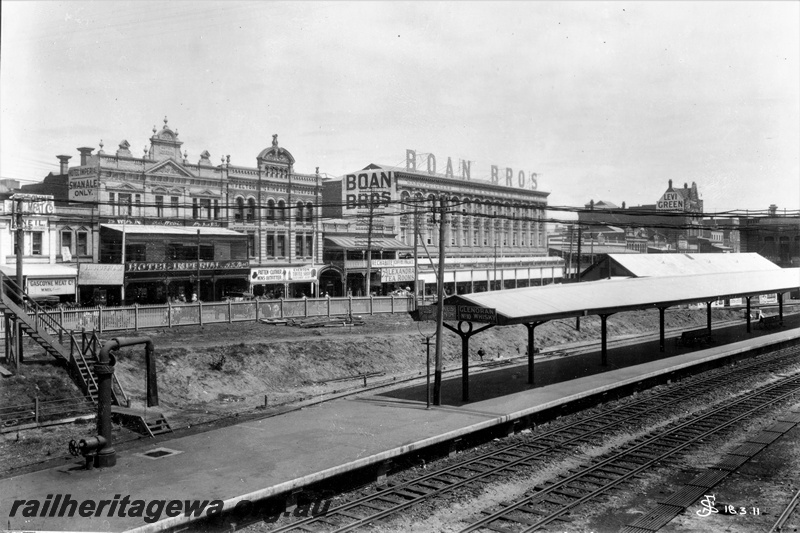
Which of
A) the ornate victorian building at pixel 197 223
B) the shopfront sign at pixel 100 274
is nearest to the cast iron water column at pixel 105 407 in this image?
the ornate victorian building at pixel 197 223

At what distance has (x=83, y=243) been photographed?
138ft

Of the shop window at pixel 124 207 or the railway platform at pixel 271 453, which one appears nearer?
the railway platform at pixel 271 453

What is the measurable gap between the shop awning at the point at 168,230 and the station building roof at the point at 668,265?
2699cm

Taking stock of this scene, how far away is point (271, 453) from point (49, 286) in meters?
28.8

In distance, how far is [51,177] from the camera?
50.3m

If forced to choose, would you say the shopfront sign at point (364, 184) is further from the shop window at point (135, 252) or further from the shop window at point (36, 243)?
the shop window at point (36, 243)

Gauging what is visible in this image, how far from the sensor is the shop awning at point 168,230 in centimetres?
4275

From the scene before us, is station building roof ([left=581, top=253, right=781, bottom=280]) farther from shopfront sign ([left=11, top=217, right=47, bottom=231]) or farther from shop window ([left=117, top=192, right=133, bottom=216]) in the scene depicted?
shopfront sign ([left=11, top=217, right=47, bottom=231])

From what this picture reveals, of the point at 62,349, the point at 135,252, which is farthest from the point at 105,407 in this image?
the point at 135,252

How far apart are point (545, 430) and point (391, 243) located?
44.2 meters

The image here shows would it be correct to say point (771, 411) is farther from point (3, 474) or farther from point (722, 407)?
point (3, 474)

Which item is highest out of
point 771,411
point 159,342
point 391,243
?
point 391,243

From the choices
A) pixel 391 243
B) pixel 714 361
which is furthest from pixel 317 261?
pixel 714 361

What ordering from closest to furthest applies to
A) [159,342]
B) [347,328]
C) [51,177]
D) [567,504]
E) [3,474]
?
1. [567,504]
2. [3,474]
3. [159,342]
4. [347,328]
5. [51,177]
